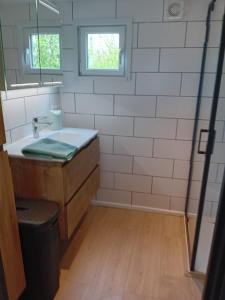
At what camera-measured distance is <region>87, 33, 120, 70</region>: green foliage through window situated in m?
2.20

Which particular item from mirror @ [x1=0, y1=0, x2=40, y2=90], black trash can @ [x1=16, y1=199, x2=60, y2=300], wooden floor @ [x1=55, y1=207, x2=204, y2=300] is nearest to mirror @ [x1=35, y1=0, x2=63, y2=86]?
mirror @ [x1=0, y1=0, x2=40, y2=90]

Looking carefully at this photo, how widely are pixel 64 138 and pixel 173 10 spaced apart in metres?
1.37

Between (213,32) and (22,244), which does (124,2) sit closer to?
(213,32)

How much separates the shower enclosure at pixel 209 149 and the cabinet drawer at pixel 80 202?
88cm

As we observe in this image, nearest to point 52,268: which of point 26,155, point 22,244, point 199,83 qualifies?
point 22,244

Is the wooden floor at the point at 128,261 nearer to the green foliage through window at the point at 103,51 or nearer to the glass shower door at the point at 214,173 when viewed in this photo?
the glass shower door at the point at 214,173

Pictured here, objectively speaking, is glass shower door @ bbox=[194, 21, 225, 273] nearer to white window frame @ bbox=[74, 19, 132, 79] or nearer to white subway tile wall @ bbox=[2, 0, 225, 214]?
white subway tile wall @ bbox=[2, 0, 225, 214]

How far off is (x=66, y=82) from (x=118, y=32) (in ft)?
2.16

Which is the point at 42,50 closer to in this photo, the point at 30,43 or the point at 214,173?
the point at 30,43

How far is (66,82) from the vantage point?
236cm

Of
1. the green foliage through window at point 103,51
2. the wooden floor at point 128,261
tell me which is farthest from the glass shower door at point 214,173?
the green foliage through window at point 103,51

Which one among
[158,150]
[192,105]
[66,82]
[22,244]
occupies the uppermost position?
[66,82]

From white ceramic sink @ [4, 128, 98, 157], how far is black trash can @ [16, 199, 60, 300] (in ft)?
1.32

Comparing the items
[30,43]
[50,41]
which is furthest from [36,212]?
[50,41]
